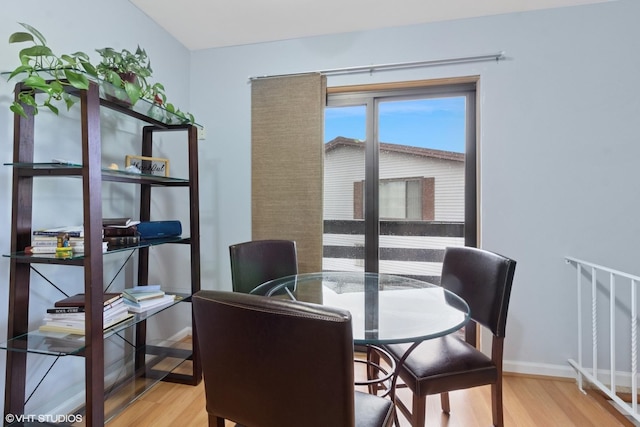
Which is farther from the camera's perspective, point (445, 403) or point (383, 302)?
point (445, 403)

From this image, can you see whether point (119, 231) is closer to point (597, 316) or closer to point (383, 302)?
point (383, 302)

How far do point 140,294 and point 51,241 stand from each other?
0.55 m

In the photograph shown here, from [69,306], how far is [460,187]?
248 centimetres

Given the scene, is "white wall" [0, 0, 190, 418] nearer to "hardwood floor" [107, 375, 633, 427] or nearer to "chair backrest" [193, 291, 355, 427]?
"hardwood floor" [107, 375, 633, 427]

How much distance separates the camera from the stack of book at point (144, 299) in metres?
1.65

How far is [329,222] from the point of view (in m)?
2.53

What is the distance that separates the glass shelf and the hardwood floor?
169cm

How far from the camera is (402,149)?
239 centimetres

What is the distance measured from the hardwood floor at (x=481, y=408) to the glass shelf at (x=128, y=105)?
66.4 inches

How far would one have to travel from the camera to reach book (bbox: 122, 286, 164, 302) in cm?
167

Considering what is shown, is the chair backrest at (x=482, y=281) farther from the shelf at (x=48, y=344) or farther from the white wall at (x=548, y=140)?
the shelf at (x=48, y=344)

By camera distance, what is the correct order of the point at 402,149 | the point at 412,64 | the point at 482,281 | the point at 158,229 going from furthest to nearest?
the point at 402,149
the point at 412,64
the point at 158,229
the point at 482,281

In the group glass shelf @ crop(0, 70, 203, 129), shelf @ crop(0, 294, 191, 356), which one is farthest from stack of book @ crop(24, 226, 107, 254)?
glass shelf @ crop(0, 70, 203, 129)

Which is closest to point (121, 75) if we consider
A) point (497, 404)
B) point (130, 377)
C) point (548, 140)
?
point (130, 377)
